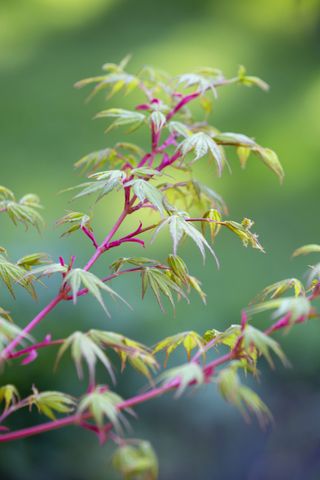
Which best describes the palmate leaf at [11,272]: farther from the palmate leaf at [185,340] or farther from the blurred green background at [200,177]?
the blurred green background at [200,177]

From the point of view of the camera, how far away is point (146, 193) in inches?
27.0

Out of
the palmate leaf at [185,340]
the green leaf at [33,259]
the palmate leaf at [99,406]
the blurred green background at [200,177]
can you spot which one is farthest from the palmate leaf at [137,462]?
the blurred green background at [200,177]

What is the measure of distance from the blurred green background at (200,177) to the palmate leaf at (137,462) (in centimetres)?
126

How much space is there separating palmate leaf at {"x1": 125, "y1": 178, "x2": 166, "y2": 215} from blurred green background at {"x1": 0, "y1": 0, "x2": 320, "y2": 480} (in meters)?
1.14

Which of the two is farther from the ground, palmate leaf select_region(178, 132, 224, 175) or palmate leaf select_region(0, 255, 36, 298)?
palmate leaf select_region(178, 132, 224, 175)

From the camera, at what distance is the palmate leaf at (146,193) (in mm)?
684

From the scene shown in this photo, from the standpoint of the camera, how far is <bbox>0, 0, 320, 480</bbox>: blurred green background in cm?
180

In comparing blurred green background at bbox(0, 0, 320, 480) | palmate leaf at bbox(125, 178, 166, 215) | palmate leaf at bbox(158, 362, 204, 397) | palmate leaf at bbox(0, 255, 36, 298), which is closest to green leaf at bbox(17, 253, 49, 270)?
palmate leaf at bbox(0, 255, 36, 298)

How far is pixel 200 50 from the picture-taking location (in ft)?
6.70

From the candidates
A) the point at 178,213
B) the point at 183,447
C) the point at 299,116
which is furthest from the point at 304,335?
the point at 178,213

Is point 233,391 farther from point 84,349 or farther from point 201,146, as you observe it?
point 201,146

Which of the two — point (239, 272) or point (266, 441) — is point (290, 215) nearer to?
point (239, 272)

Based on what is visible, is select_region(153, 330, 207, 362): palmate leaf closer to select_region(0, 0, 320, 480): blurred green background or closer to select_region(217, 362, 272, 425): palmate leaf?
select_region(217, 362, 272, 425): palmate leaf

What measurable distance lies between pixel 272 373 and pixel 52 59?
1087mm
